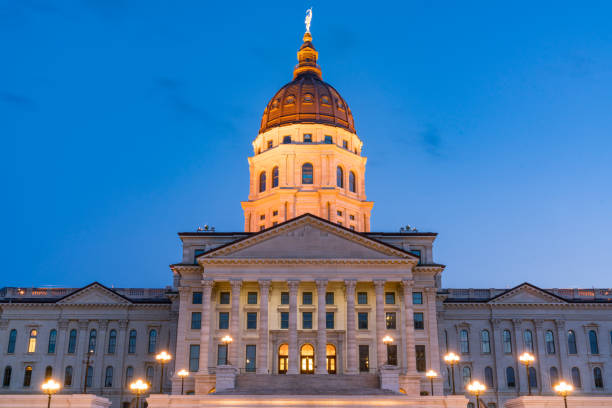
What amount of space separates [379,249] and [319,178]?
64.5 ft

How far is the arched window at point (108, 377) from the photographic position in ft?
222

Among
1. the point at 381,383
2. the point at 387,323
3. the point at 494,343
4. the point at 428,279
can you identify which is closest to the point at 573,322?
the point at 494,343

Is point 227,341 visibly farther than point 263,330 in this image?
No

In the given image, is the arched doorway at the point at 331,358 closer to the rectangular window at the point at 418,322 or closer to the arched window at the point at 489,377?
the rectangular window at the point at 418,322

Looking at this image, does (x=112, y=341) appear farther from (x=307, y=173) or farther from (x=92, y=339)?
(x=307, y=173)

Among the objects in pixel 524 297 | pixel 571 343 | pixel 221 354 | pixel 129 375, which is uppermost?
pixel 524 297

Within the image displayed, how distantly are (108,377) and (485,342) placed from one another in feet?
134

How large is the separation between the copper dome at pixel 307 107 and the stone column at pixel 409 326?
95.0 ft

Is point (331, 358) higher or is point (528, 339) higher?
point (528, 339)

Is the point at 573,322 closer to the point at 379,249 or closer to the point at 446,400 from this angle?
the point at 379,249

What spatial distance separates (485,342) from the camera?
69.3 meters

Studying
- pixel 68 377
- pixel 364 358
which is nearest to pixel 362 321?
pixel 364 358

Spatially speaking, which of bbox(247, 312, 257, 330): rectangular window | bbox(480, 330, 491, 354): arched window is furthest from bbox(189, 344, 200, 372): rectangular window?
bbox(480, 330, 491, 354): arched window

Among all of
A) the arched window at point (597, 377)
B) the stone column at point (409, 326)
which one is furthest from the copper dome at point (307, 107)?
the arched window at point (597, 377)
